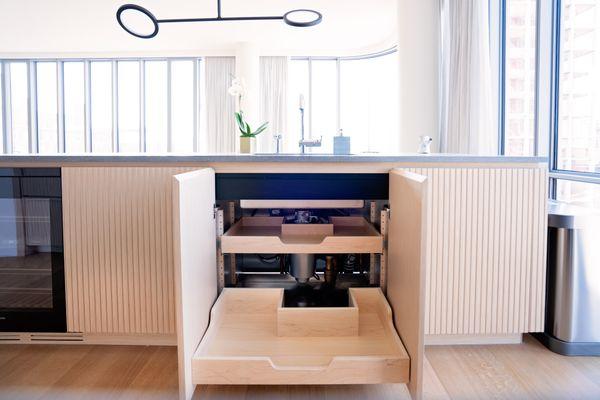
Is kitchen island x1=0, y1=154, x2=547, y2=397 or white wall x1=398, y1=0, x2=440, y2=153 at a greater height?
white wall x1=398, y1=0, x2=440, y2=153

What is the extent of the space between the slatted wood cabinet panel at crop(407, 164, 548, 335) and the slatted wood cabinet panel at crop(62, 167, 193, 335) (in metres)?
0.99

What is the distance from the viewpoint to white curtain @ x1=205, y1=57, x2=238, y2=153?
25.6ft

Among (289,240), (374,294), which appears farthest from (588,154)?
(289,240)

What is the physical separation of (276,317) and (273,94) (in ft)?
21.1

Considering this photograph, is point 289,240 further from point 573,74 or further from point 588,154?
point 573,74

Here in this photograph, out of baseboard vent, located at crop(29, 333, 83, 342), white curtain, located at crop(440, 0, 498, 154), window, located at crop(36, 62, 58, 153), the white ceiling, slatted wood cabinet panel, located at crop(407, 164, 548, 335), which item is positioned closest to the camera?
slatted wood cabinet panel, located at crop(407, 164, 548, 335)

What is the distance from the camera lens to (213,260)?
1776 millimetres

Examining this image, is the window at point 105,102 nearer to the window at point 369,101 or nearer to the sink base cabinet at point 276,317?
the window at point 369,101

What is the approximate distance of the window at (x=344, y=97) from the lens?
7.47 m

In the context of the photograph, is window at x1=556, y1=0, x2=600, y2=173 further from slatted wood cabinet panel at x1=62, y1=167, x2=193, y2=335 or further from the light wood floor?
slatted wood cabinet panel at x1=62, y1=167, x2=193, y2=335

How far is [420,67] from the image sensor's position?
14.7 ft

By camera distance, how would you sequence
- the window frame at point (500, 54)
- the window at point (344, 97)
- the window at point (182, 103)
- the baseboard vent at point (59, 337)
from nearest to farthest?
the baseboard vent at point (59, 337) < the window frame at point (500, 54) < the window at point (344, 97) < the window at point (182, 103)

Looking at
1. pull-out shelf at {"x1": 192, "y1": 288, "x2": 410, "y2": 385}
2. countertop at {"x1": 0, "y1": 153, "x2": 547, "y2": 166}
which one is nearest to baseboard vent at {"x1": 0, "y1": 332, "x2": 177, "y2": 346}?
pull-out shelf at {"x1": 192, "y1": 288, "x2": 410, "y2": 385}

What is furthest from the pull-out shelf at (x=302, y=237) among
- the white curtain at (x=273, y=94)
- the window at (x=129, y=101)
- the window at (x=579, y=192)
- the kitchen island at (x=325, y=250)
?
the window at (x=129, y=101)
